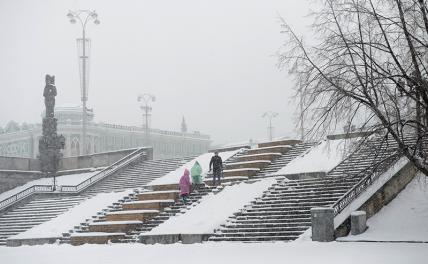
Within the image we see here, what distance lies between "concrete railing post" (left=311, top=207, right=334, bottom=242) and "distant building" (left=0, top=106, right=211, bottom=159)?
224 feet

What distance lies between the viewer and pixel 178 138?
9856 cm

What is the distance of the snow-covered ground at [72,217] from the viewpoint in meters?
25.5

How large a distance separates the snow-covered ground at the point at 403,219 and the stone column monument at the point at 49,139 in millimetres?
25219

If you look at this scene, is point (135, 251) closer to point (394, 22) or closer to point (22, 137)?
point (394, 22)

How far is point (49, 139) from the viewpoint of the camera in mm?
39969

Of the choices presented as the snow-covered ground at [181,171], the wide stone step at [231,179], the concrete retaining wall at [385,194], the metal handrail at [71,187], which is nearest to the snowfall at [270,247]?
the concrete retaining wall at [385,194]

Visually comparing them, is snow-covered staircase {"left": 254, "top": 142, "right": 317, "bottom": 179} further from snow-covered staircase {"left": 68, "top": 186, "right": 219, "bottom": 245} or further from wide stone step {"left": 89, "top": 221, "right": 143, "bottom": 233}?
wide stone step {"left": 89, "top": 221, "right": 143, "bottom": 233}

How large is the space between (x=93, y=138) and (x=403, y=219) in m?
72.9

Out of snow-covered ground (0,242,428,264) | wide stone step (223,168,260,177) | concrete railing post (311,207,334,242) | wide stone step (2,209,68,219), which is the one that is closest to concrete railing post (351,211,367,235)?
concrete railing post (311,207,334,242)

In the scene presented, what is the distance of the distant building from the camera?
85438mm

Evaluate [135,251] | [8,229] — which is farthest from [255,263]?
[8,229]

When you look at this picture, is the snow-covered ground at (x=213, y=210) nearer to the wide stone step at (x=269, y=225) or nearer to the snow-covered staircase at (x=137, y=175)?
the wide stone step at (x=269, y=225)

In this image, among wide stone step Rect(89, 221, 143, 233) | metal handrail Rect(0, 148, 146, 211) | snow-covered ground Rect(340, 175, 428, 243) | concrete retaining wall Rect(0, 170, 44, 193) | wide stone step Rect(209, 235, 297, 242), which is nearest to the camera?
snow-covered ground Rect(340, 175, 428, 243)

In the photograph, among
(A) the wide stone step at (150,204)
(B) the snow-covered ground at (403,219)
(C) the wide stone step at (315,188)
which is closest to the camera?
(B) the snow-covered ground at (403,219)
